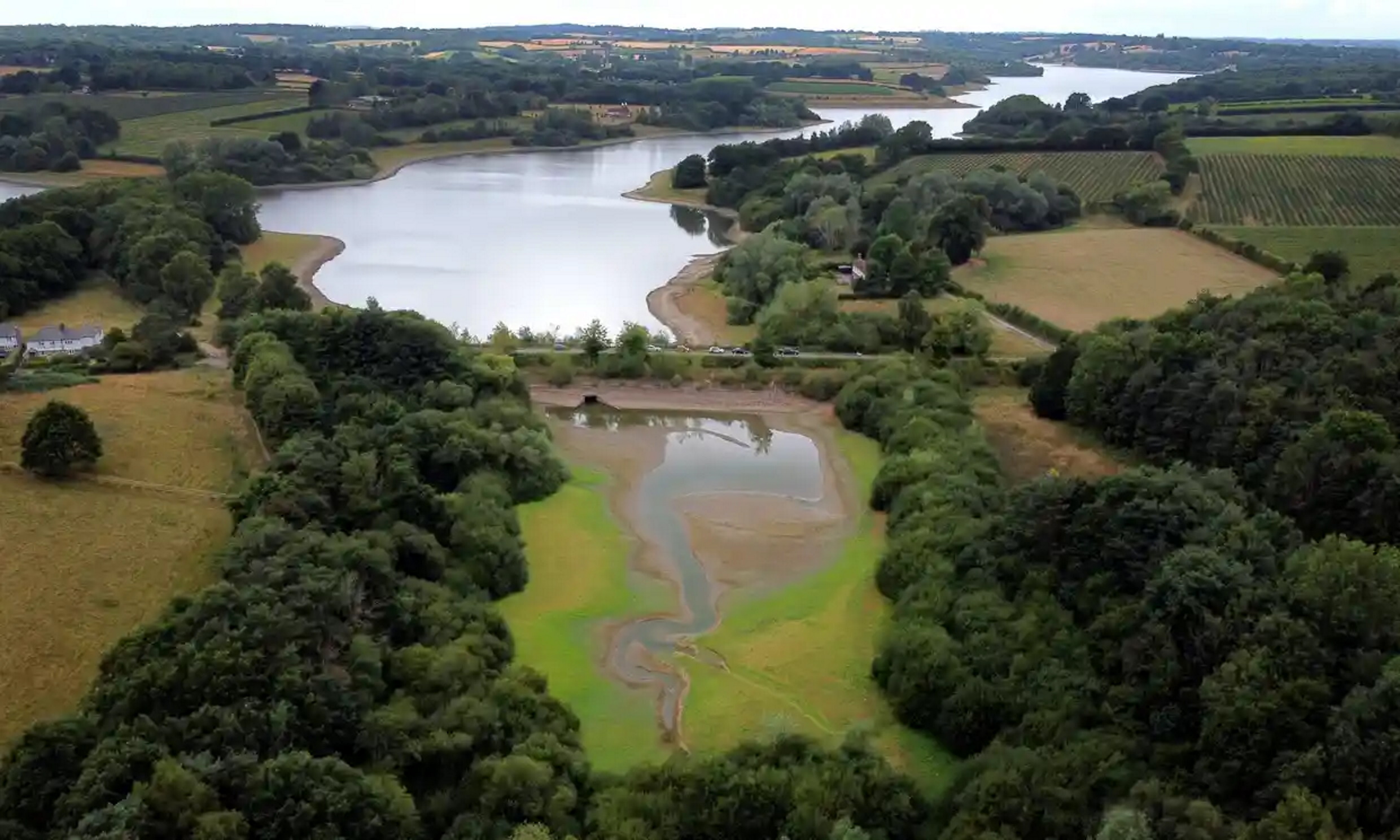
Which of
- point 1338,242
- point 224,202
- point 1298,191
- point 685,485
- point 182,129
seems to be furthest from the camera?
point 182,129

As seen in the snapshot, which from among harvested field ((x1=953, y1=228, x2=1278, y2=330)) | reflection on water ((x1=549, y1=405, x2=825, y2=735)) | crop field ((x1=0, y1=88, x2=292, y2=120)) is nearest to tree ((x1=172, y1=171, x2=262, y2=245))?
reflection on water ((x1=549, y1=405, x2=825, y2=735))

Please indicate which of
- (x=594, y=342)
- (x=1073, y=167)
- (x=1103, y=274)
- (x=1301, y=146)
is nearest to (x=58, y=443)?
(x=594, y=342)

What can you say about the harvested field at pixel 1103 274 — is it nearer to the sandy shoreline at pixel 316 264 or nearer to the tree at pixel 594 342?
the tree at pixel 594 342

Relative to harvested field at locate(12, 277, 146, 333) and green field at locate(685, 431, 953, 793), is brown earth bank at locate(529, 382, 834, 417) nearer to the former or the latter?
green field at locate(685, 431, 953, 793)

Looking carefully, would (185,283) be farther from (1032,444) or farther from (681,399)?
(1032,444)

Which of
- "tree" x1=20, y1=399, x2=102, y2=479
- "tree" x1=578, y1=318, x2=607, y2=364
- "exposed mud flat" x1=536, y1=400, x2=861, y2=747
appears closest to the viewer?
"exposed mud flat" x1=536, y1=400, x2=861, y2=747
